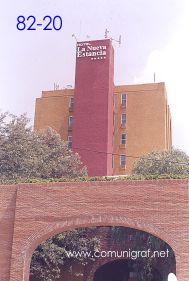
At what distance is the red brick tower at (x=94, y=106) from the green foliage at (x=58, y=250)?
76.8ft

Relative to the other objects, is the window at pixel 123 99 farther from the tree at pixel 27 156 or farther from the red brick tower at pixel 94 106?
the tree at pixel 27 156

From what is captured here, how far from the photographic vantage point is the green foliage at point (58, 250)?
2400 centimetres

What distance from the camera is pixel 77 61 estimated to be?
174ft

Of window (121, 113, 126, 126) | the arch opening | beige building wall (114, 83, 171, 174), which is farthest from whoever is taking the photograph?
window (121, 113, 126, 126)

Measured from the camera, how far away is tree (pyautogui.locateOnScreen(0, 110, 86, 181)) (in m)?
28.7

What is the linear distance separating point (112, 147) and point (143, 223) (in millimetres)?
35622

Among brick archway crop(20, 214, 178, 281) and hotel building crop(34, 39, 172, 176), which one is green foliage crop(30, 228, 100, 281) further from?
hotel building crop(34, 39, 172, 176)

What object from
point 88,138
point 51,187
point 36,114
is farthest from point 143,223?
point 36,114

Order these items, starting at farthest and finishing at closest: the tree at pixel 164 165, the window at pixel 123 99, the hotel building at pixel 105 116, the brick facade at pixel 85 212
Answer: the window at pixel 123 99, the hotel building at pixel 105 116, the tree at pixel 164 165, the brick facade at pixel 85 212

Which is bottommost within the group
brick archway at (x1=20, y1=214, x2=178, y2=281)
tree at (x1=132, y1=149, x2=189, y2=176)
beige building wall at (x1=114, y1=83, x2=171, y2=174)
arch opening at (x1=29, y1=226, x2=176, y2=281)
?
arch opening at (x1=29, y1=226, x2=176, y2=281)

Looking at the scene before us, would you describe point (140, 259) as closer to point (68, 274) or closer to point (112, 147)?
point (68, 274)

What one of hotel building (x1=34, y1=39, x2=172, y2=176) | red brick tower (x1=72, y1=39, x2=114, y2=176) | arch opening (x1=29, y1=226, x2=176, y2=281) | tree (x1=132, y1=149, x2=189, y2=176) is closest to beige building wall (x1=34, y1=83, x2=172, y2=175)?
hotel building (x1=34, y1=39, x2=172, y2=176)

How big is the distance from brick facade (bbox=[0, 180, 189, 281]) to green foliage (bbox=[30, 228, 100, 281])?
487 cm

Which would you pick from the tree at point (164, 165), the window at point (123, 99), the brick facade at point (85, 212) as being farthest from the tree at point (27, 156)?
the window at point (123, 99)
